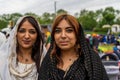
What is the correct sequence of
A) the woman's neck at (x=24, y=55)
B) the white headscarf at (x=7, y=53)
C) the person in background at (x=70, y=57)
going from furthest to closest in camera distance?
the woman's neck at (x=24, y=55) < the white headscarf at (x=7, y=53) < the person in background at (x=70, y=57)

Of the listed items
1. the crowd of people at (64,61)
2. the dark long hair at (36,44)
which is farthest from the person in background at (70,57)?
the dark long hair at (36,44)

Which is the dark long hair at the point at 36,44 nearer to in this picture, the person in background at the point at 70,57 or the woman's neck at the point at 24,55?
the woman's neck at the point at 24,55

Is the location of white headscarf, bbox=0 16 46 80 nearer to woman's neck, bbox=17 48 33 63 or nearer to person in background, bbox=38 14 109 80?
woman's neck, bbox=17 48 33 63

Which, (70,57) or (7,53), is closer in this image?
(70,57)

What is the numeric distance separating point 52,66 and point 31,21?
26.3 inches

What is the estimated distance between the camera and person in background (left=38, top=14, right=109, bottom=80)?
2920 mm

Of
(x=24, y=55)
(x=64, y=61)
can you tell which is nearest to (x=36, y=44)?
(x=24, y=55)

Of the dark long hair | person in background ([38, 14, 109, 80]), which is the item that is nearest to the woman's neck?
the dark long hair

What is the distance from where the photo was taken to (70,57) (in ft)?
9.96

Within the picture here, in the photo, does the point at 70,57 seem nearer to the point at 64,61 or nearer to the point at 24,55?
the point at 64,61

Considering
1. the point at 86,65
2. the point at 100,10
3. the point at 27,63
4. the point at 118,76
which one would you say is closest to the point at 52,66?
the point at 86,65

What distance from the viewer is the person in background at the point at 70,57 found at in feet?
9.58

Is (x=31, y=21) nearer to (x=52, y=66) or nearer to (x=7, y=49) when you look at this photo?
(x=7, y=49)

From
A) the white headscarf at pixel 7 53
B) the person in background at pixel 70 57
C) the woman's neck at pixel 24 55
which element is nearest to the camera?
the person in background at pixel 70 57
